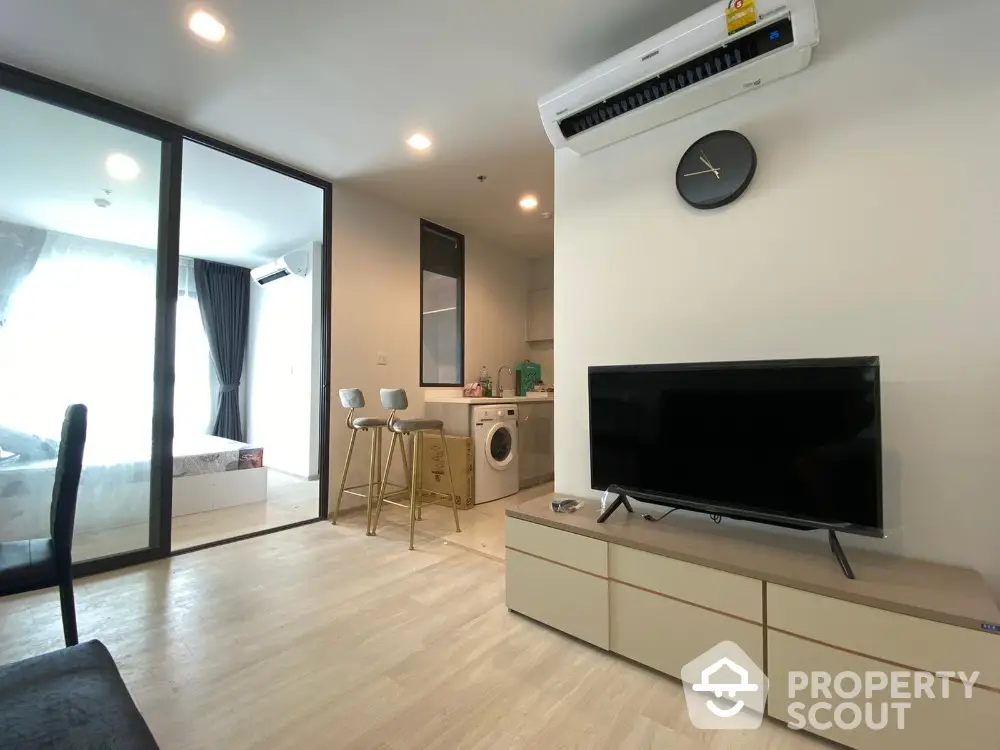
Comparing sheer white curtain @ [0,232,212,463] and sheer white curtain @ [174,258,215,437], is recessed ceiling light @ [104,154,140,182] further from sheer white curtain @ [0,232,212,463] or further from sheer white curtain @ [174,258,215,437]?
sheer white curtain @ [174,258,215,437]

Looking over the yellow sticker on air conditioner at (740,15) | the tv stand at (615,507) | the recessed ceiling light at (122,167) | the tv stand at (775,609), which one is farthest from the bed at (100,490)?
the yellow sticker on air conditioner at (740,15)

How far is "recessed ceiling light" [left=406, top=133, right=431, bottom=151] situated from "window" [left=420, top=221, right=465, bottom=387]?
1.37 m

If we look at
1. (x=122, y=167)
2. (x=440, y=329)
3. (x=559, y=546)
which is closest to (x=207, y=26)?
(x=122, y=167)

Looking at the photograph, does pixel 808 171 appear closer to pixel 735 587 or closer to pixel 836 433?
pixel 836 433

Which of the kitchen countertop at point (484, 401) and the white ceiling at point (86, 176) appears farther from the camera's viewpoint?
the kitchen countertop at point (484, 401)

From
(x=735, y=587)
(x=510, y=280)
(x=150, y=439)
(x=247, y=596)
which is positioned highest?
(x=510, y=280)

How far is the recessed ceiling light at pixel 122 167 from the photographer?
2.60m

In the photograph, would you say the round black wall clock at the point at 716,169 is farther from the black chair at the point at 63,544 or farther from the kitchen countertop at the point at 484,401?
the black chair at the point at 63,544

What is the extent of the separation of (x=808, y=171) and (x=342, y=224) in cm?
325

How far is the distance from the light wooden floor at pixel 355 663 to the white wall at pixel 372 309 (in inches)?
57.2

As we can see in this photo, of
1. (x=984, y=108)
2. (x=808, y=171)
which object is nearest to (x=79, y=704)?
(x=808, y=171)

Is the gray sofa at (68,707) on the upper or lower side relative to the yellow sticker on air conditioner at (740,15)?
lower

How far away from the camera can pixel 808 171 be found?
1702mm

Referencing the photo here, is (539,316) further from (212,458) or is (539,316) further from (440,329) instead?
(212,458)
